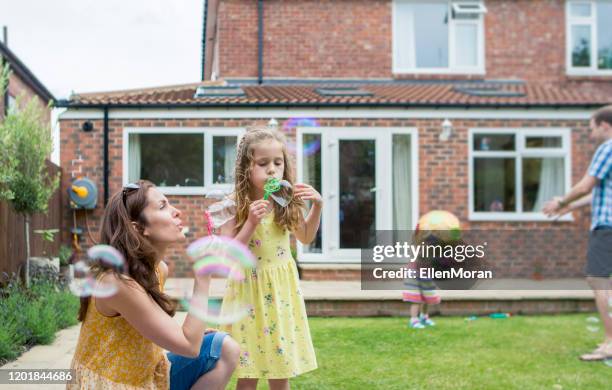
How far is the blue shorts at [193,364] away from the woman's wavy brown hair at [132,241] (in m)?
0.29

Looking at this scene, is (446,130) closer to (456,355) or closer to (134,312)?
(456,355)

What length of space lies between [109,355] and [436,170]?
29.2 ft

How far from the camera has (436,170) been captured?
10.8 metres

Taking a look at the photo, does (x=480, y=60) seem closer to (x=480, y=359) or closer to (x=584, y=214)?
(x=584, y=214)

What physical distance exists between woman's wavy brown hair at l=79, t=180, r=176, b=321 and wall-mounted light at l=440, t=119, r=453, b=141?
8677mm

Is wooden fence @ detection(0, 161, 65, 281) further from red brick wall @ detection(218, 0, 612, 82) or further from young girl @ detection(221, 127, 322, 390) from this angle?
red brick wall @ detection(218, 0, 612, 82)

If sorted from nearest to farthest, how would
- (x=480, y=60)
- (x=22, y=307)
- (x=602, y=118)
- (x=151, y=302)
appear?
1. (x=151, y=302)
2. (x=602, y=118)
3. (x=22, y=307)
4. (x=480, y=60)

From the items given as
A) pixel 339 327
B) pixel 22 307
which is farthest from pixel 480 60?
pixel 22 307

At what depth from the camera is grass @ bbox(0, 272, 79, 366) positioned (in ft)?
16.1

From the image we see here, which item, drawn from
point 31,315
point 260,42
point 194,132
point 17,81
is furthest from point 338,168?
point 17,81

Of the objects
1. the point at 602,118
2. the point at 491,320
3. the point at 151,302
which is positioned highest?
the point at 602,118

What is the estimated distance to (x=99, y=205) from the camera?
10477 millimetres

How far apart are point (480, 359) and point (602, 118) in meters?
2.02

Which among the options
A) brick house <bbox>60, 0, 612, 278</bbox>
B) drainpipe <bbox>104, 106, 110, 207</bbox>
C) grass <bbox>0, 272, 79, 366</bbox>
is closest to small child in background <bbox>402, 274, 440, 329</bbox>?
grass <bbox>0, 272, 79, 366</bbox>
